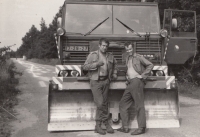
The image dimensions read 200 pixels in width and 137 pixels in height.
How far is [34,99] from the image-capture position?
413 inches

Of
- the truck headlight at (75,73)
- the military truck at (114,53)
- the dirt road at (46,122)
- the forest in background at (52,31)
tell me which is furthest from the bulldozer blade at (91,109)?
the forest in background at (52,31)

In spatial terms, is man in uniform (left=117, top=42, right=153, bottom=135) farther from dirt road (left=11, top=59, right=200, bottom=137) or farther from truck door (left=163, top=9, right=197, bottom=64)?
truck door (left=163, top=9, right=197, bottom=64)

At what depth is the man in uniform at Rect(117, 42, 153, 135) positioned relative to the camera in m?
5.87

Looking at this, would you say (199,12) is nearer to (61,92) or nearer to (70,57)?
(70,57)

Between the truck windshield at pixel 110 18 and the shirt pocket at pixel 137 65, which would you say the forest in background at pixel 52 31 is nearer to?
the truck windshield at pixel 110 18

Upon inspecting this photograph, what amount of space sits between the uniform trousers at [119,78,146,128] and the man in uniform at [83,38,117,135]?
36 cm

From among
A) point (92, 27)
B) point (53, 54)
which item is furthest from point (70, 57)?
point (53, 54)

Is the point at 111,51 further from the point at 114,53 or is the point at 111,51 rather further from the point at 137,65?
the point at 137,65

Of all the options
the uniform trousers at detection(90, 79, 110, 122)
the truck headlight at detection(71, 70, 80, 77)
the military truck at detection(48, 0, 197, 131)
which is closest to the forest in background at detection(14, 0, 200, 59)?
the military truck at detection(48, 0, 197, 131)

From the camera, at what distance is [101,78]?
596 centimetres

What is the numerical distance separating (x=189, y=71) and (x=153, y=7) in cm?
606

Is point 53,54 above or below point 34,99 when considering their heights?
above

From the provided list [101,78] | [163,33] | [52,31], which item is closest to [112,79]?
[101,78]

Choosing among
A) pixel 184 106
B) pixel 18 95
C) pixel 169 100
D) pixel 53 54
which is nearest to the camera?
pixel 169 100
